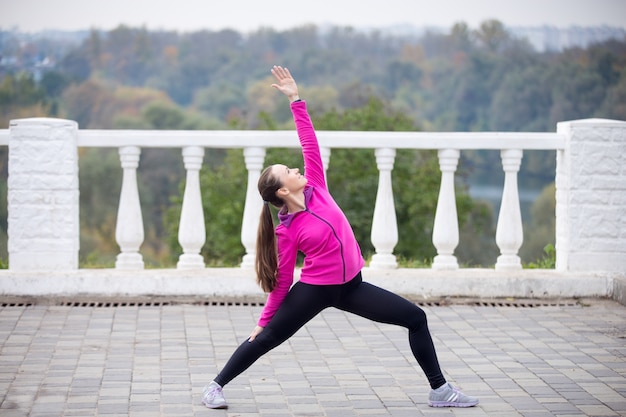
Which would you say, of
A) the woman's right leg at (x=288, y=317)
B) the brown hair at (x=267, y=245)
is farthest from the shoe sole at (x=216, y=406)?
the brown hair at (x=267, y=245)

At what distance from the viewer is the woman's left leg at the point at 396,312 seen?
4.56 metres

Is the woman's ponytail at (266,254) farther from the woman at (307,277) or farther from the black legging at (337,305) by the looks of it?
the black legging at (337,305)

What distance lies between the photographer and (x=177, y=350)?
586 cm

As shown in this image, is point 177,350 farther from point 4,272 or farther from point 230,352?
point 4,272

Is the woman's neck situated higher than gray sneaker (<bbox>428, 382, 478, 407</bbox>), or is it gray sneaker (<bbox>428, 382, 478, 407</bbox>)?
the woman's neck

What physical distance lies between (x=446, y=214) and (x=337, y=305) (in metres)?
3.26

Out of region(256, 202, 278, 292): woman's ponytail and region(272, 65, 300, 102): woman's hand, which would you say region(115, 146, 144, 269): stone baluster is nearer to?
region(272, 65, 300, 102): woman's hand

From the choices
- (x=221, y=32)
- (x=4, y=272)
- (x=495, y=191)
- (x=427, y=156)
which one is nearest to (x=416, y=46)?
(x=221, y=32)

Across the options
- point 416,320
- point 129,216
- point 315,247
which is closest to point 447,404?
point 416,320

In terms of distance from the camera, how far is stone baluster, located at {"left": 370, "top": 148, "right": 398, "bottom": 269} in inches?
301

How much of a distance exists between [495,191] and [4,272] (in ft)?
154

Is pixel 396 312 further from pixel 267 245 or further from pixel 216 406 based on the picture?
pixel 216 406

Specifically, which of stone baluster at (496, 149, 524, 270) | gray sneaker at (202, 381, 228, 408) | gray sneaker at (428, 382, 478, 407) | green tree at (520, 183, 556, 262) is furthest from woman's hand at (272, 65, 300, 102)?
green tree at (520, 183, 556, 262)

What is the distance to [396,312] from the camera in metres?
4.55
